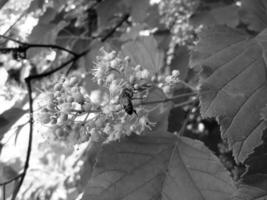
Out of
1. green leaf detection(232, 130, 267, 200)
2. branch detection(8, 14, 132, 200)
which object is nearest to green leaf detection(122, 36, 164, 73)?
branch detection(8, 14, 132, 200)

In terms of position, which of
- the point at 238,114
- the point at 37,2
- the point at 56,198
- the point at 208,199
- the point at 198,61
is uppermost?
the point at 37,2

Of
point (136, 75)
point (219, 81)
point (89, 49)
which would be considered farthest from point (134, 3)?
point (219, 81)

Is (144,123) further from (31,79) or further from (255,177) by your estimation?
(31,79)

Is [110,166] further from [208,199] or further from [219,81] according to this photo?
[219,81]

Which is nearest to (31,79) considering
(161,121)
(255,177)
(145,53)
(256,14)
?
(145,53)

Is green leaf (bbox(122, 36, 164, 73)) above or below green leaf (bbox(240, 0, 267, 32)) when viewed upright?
below

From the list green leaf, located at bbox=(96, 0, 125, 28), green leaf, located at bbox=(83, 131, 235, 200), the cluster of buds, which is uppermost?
green leaf, located at bbox=(96, 0, 125, 28)

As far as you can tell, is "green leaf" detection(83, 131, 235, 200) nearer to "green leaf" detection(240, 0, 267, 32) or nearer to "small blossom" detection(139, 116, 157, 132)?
"small blossom" detection(139, 116, 157, 132)

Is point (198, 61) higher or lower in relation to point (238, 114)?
higher
